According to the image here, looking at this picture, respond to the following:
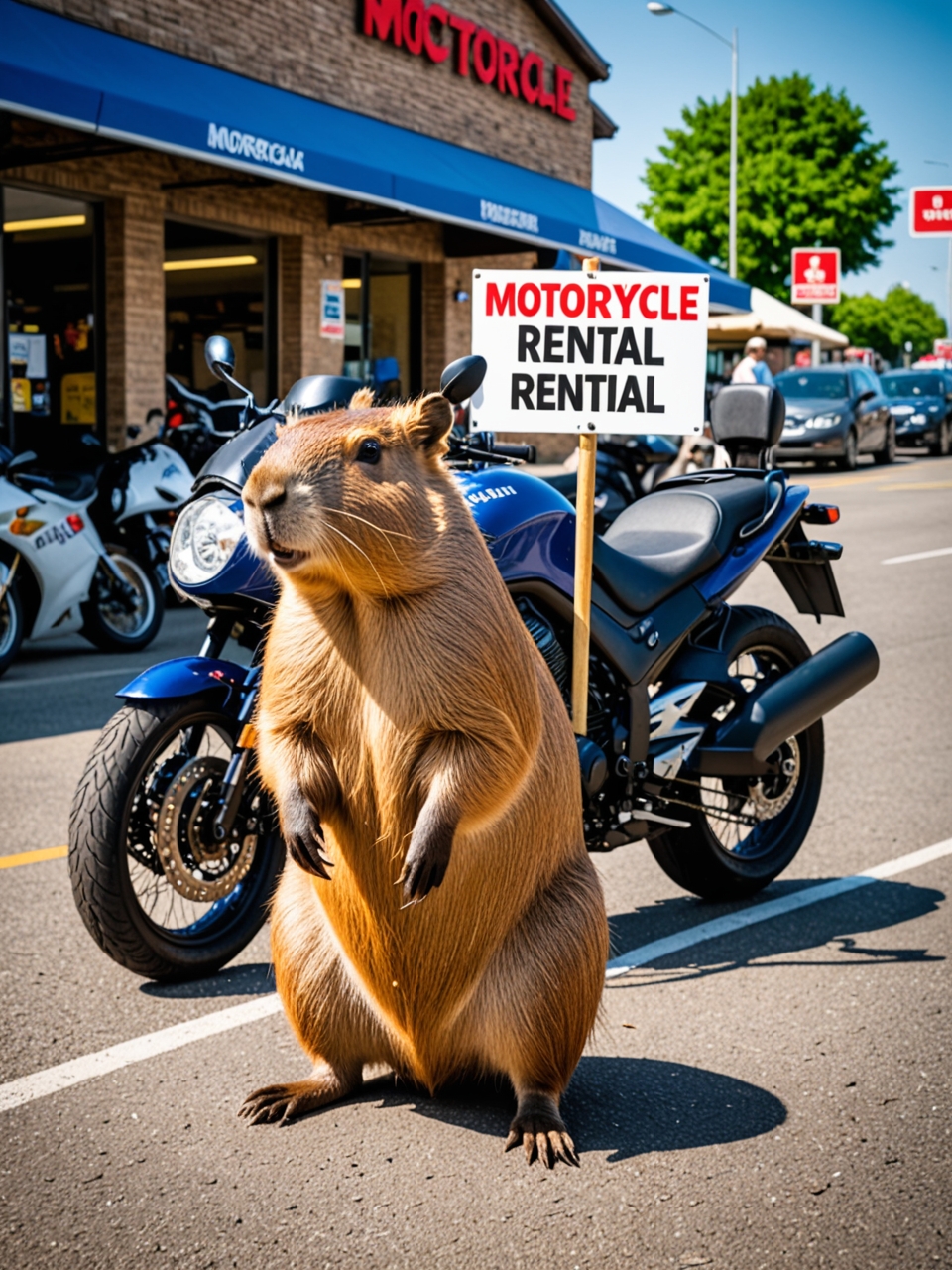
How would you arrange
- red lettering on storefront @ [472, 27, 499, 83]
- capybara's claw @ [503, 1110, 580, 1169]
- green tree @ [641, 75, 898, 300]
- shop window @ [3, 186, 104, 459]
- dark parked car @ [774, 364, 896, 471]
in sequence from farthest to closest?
green tree @ [641, 75, 898, 300], dark parked car @ [774, 364, 896, 471], red lettering on storefront @ [472, 27, 499, 83], shop window @ [3, 186, 104, 459], capybara's claw @ [503, 1110, 580, 1169]

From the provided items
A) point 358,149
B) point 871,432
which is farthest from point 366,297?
point 871,432

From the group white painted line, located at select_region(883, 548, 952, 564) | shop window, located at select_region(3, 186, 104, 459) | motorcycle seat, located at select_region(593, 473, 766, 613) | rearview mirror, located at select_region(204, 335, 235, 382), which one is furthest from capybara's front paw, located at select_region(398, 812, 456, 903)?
shop window, located at select_region(3, 186, 104, 459)

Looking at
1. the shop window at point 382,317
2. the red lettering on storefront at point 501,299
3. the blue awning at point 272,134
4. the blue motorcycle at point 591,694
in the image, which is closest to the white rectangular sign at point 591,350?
the red lettering on storefront at point 501,299

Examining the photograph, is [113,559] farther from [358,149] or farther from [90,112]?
[358,149]

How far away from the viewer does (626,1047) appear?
3572mm

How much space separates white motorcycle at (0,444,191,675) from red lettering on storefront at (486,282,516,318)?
193 inches

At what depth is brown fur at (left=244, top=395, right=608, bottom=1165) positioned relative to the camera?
2701 mm

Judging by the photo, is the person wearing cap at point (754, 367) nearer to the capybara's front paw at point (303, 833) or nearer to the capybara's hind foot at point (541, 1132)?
the capybara's hind foot at point (541, 1132)

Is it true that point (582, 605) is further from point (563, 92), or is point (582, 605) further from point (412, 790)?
point (563, 92)

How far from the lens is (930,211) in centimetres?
3017

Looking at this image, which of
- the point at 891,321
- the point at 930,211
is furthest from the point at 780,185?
the point at 891,321

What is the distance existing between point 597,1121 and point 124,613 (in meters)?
6.90

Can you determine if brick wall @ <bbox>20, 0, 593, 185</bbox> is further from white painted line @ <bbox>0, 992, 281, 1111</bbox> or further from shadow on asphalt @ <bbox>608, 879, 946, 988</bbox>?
white painted line @ <bbox>0, 992, 281, 1111</bbox>

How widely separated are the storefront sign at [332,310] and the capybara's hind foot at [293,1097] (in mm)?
16093
